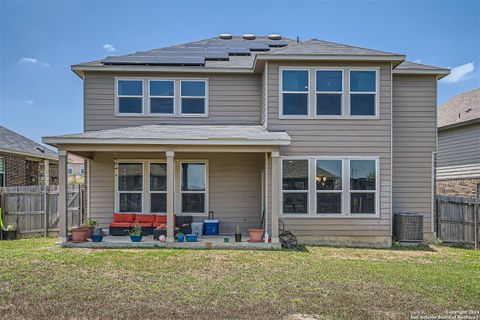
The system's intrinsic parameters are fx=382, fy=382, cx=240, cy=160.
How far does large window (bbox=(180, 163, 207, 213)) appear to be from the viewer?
11484mm

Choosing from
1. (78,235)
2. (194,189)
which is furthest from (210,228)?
A: (78,235)

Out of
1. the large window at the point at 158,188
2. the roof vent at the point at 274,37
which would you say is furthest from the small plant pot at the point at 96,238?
the roof vent at the point at 274,37

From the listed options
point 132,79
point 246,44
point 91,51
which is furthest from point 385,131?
point 91,51

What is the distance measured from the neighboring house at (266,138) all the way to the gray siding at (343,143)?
0.03m

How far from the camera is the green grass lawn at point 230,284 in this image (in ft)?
16.2

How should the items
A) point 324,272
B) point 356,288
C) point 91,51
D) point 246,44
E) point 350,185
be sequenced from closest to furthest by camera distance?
point 356,288
point 324,272
point 350,185
point 91,51
point 246,44

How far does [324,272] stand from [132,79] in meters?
7.90

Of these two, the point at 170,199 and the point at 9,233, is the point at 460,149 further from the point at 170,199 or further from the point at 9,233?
the point at 9,233

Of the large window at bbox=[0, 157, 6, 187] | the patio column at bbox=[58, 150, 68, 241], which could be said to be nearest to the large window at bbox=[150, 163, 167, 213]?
the patio column at bbox=[58, 150, 68, 241]

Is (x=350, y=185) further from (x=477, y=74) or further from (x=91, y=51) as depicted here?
(x=477, y=74)

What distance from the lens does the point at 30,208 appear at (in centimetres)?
1176

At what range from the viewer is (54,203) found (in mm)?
12055

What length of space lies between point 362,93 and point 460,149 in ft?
25.1

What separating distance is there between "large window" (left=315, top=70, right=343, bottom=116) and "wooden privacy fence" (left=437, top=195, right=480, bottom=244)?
A: 14.0 ft
